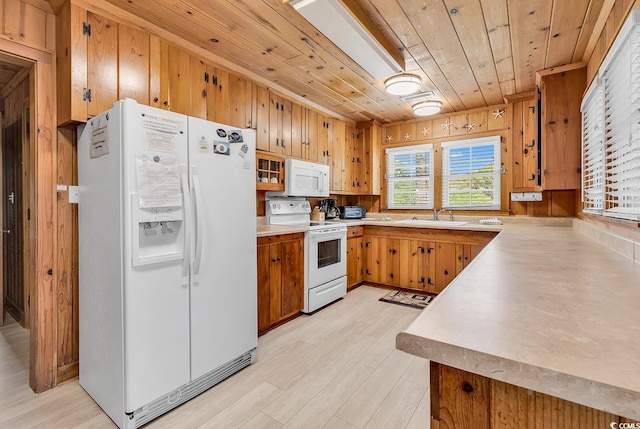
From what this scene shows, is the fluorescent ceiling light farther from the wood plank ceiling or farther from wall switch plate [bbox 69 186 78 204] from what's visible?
wall switch plate [bbox 69 186 78 204]

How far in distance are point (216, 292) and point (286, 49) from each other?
6.85 feet

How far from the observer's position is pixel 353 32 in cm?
218

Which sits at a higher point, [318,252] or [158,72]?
[158,72]

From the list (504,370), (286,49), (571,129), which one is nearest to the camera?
(504,370)

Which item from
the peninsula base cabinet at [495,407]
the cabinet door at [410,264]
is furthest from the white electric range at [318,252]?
the peninsula base cabinet at [495,407]

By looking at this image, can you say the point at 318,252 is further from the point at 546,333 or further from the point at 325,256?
the point at 546,333

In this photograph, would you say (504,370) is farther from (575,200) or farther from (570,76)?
(575,200)

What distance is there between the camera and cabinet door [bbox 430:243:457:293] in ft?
12.0

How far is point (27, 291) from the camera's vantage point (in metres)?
2.74

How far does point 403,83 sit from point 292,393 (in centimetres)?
285

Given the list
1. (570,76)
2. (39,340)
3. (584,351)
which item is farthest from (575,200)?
(39,340)

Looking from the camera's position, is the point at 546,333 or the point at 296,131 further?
the point at 296,131

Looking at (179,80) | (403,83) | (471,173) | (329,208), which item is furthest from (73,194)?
(471,173)

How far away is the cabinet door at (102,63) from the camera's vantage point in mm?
1938
